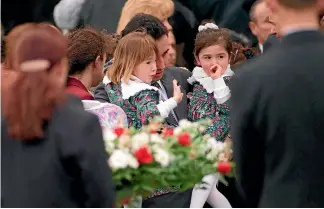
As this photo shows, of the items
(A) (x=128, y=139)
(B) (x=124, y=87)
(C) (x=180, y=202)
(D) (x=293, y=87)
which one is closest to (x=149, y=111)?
(B) (x=124, y=87)

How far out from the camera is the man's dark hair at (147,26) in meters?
6.37

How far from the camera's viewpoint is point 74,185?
13.1ft

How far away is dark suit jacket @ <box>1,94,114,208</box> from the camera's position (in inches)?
154

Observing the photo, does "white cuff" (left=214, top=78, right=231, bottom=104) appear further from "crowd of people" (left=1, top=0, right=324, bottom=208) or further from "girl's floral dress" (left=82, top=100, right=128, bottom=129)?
"crowd of people" (left=1, top=0, right=324, bottom=208)

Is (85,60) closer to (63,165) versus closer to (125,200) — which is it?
(125,200)

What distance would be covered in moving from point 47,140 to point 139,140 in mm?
875

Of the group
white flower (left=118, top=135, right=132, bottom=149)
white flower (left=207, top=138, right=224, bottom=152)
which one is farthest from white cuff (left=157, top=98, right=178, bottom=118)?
white flower (left=118, top=135, right=132, bottom=149)

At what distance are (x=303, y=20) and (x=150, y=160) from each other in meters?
1.02

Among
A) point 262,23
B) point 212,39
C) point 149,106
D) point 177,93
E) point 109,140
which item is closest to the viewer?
point 109,140

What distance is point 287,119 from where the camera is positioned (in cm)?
411

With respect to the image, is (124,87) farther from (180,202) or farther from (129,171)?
(129,171)

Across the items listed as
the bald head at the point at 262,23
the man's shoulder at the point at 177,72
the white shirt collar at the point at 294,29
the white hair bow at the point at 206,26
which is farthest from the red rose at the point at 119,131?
the white hair bow at the point at 206,26

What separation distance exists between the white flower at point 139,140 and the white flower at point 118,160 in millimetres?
68

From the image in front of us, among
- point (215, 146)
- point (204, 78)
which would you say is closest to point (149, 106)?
point (204, 78)
